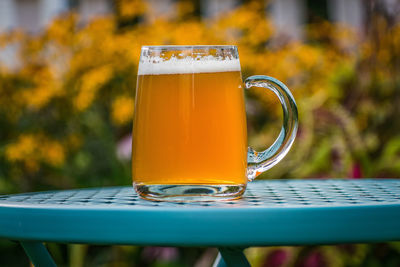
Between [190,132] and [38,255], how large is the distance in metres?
0.33

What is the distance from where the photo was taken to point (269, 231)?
28.8 inches

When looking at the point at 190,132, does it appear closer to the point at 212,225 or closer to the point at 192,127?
the point at 192,127

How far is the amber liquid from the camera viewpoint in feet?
3.20

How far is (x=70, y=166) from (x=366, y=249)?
1853mm

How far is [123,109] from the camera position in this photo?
333 cm

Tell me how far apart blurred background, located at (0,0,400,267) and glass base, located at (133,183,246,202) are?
1.39 m

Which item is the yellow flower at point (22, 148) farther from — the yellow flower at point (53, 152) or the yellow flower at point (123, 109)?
the yellow flower at point (123, 109)

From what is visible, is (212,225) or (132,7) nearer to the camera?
(212,225)

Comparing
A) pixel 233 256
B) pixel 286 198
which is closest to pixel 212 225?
pixel 233 256

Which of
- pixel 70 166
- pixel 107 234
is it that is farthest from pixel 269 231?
pixel 70 166

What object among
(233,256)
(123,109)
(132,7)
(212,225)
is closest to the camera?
(212,225)

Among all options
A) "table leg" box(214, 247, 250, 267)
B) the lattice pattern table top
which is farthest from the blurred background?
"table leg" box(214, 247, 250, 267)

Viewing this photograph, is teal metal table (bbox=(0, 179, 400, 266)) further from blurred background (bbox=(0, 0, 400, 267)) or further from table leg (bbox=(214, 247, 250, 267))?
blurred background (bbox=(0, 0, 400, 267))

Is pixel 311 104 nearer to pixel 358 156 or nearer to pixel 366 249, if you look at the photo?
pixel 358 156
